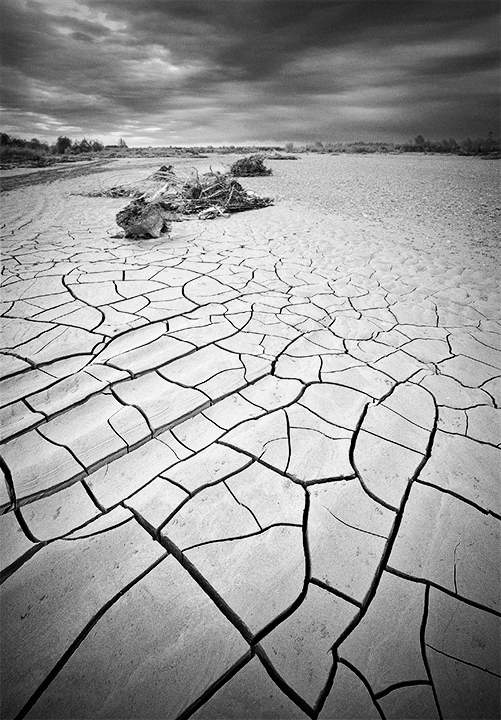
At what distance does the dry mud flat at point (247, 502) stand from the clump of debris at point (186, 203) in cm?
167

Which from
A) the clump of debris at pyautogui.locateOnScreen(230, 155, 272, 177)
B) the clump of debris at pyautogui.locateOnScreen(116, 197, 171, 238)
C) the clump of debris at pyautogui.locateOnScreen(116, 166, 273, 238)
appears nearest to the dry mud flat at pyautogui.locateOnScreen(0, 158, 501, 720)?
the clump of debris at pyautogui.locateOnScreen(116, 197, 171, 238)

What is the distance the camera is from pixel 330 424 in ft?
5.60

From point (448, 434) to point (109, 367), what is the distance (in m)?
1.86

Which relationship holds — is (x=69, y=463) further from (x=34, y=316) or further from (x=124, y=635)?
(x=34, y=316)

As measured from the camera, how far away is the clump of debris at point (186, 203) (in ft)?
14.2

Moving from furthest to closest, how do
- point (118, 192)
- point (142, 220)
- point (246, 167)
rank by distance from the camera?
point (246, 167)
point (118, 192)
point (142, 220)

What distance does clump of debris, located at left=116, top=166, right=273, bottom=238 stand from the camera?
4.32 metres

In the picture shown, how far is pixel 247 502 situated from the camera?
4.41ft

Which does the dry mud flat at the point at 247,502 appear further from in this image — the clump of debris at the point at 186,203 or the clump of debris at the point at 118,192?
the clump of debris at the point at 118,192

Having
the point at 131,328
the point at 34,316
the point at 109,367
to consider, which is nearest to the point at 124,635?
the point at 109,367

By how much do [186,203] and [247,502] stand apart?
6184mm

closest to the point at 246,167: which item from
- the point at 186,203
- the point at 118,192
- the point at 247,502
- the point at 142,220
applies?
the point at 118,192

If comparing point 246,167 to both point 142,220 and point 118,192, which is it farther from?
point 142,220

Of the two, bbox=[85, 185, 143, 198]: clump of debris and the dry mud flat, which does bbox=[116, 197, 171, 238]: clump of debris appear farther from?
bbox=[85, 185, 143, 198]: clump of debris
